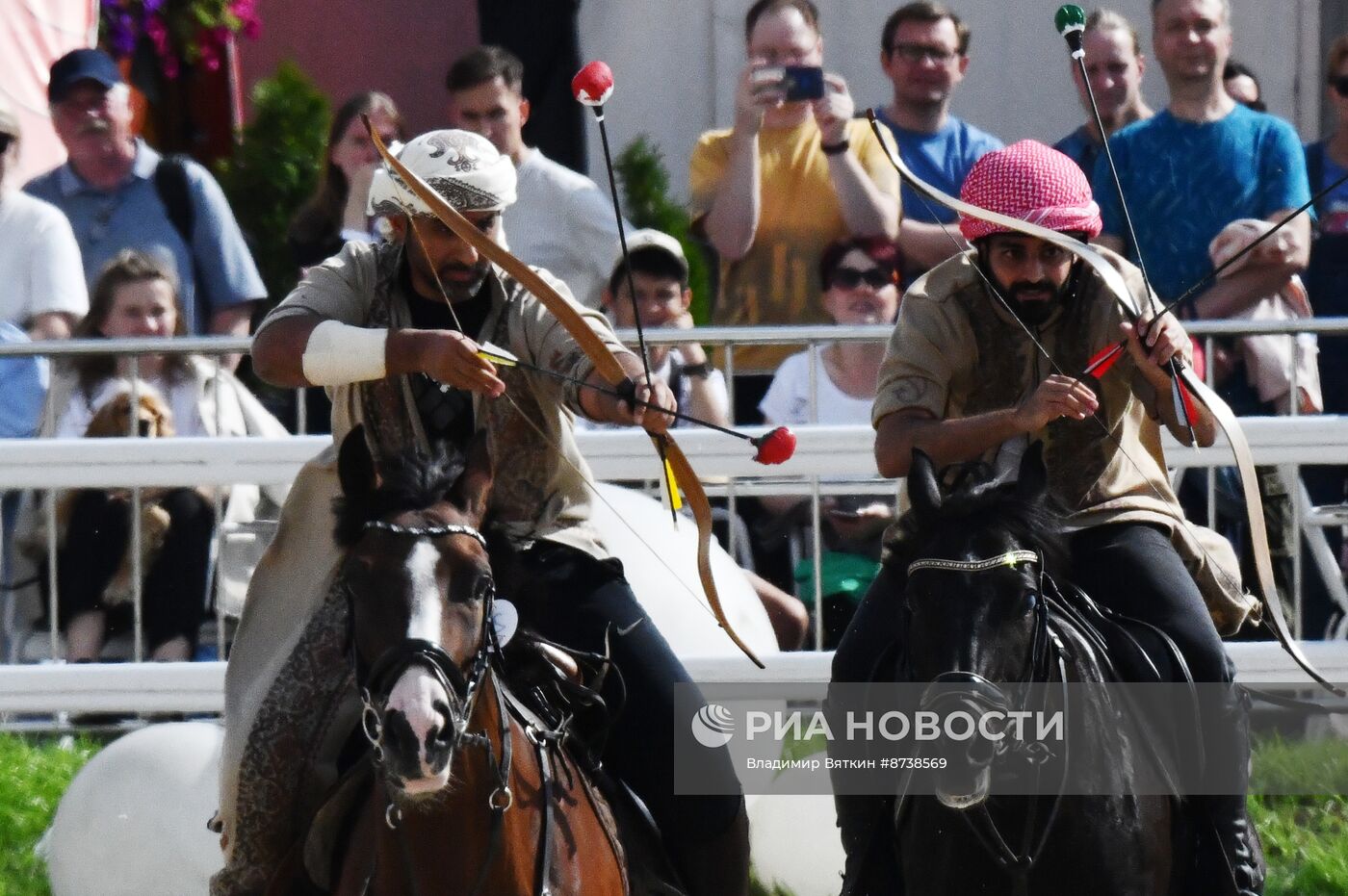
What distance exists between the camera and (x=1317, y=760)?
7.34 metres

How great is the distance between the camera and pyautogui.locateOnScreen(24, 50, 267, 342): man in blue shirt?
30.1 ft

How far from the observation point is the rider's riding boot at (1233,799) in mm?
5270

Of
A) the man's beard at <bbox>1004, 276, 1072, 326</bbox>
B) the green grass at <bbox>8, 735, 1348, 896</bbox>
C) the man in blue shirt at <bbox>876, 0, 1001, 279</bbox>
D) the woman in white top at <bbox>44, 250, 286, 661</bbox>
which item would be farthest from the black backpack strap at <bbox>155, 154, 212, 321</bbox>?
the man's beard at <bbox>1004, 276, 1072, 326</bbox>

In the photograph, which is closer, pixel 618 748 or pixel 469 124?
pixel 618 748

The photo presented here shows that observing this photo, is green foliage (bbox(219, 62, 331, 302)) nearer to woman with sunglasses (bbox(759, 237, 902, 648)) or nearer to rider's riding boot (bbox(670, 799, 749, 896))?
woman with sunglasses (bbox(759, 237, 902, 648))

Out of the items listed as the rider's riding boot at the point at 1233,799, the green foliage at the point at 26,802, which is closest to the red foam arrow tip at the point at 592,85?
the rider's riding boot at the point at 1233,799

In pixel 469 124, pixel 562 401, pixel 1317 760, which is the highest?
pixel 469 124

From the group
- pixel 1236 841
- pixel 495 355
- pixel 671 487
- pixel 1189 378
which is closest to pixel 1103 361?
pixel 1189 378

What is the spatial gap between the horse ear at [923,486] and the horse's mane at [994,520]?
0.01 m

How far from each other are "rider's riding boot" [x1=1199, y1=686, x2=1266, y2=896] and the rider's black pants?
109 centimetres

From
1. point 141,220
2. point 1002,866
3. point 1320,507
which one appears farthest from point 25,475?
point 1320,507

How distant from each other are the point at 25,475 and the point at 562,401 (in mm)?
2654

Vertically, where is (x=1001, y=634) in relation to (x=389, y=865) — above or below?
above

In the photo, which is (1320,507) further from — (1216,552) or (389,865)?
(389,865)
